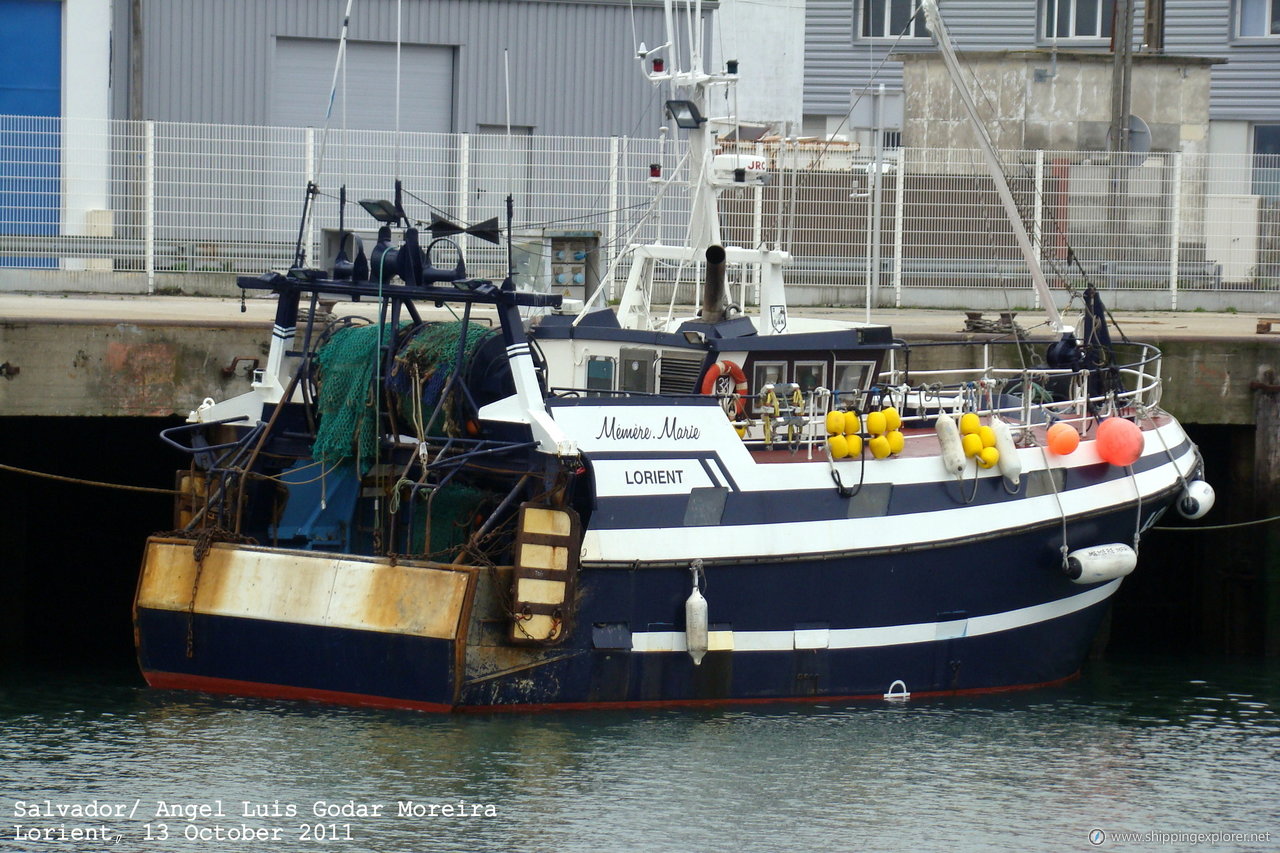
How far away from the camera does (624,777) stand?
11.1 metres

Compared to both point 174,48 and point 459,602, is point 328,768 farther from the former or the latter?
point 174,48

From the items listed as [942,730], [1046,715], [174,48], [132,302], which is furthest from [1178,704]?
[174,48]

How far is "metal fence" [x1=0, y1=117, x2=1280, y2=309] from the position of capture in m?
18.9

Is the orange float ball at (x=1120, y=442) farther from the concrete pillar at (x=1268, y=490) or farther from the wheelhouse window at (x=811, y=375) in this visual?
the concrete pillar at (x=1268, y=490)

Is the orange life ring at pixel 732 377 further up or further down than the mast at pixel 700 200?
further down

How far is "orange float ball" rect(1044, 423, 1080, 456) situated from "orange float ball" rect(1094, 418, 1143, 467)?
277mm

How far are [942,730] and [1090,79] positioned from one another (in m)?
20.7

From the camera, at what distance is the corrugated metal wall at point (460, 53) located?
23.6 meters

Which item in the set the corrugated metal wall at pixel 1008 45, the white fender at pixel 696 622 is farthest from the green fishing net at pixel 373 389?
the corrugated metal wall at pixel 1008 45

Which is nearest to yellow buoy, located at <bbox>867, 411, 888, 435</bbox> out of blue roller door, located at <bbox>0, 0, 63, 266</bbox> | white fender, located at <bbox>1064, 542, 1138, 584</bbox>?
white fender, located at <bbox>1064, 542, 1138, 584</bbox>

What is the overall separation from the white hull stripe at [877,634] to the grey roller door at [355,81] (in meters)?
12.9

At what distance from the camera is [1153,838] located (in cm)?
1052

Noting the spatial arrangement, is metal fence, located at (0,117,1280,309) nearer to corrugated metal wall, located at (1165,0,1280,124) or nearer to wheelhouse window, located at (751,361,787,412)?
wheelhouse window, located at (751,361,787,412)

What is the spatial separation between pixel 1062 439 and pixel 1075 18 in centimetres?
2666
